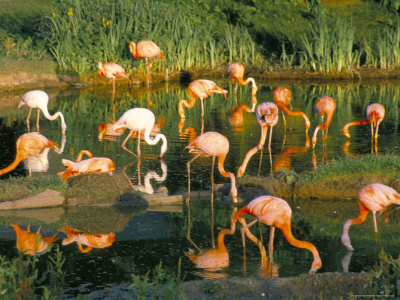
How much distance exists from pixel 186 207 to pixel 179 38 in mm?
12675

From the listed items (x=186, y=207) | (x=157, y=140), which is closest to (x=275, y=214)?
(x=186, y=207)

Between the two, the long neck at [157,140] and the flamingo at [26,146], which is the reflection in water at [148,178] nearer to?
the long neck at [157,140]

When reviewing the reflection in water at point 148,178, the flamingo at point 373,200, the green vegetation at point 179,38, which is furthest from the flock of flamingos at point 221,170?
the green vegetation at point 179,38

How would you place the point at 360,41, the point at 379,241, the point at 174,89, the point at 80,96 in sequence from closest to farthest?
1. the point at 379,241
2. the point at 80,96
3. the point at 174,89
4. the point at 360,41

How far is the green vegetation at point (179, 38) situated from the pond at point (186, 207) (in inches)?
93.7

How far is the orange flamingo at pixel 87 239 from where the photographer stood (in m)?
6.45

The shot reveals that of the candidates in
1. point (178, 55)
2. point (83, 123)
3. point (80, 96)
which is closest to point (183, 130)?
point (83, 123)

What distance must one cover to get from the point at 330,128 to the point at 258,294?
8.25 m

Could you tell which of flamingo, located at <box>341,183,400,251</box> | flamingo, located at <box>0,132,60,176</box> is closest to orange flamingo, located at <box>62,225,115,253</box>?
flamingo, located at <box>0,132,60,176</box>

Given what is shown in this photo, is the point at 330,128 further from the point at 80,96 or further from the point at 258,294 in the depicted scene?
the point at 258,294

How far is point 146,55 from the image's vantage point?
17531mm

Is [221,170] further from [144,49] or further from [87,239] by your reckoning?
[144,49]

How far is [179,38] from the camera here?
19812 millimetres

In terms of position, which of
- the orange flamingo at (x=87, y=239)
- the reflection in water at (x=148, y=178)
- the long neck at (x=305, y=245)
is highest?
the reflection in water at (x=148, y=178)
